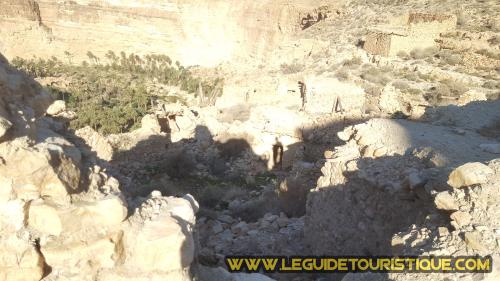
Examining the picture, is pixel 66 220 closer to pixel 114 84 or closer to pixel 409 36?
pixel 409 36

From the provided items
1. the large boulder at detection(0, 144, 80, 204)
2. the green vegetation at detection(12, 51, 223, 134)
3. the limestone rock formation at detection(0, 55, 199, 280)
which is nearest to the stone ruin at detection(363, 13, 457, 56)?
the green vegetation at detection(12, 51, 223, 134)

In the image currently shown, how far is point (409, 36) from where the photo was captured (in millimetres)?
16984

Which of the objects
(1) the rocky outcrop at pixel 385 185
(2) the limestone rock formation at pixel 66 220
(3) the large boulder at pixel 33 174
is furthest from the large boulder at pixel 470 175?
(3) the large boulder at pixel 33 174

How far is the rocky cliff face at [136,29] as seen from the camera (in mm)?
30562

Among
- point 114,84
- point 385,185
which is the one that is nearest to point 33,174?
point 385,185

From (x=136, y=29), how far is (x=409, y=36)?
869 inches

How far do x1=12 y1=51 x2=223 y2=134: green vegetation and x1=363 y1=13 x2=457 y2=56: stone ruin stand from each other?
9.09m

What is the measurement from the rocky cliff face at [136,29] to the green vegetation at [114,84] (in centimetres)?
100

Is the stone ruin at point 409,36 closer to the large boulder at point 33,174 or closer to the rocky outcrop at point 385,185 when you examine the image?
the rocky outcrop at point 385,185

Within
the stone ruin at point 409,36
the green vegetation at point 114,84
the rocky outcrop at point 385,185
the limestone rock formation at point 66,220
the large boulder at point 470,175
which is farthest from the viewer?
the green vegetation at point 114,84

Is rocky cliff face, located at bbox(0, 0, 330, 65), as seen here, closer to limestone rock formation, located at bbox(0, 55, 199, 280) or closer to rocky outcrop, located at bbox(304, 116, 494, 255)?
rocky outcrop, located at bbox(304, 116, 494, 255)

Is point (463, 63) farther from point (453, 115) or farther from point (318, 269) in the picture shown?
point (318, 269)

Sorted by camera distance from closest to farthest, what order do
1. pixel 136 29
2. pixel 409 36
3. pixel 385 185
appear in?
pixel 385 185 → pixel 409 36 → pixel 136 29

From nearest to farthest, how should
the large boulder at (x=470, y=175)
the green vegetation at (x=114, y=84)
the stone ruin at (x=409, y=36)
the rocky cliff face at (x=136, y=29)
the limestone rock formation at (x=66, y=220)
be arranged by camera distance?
the limestone rock formation at (x=66, y=220) → the large boulder at (x=470, y=175) → the stone ruin at (x=409, y=36) → the green vegetation at (x=114, y=84) → the rocky cliff face at (x=136, y=29)
